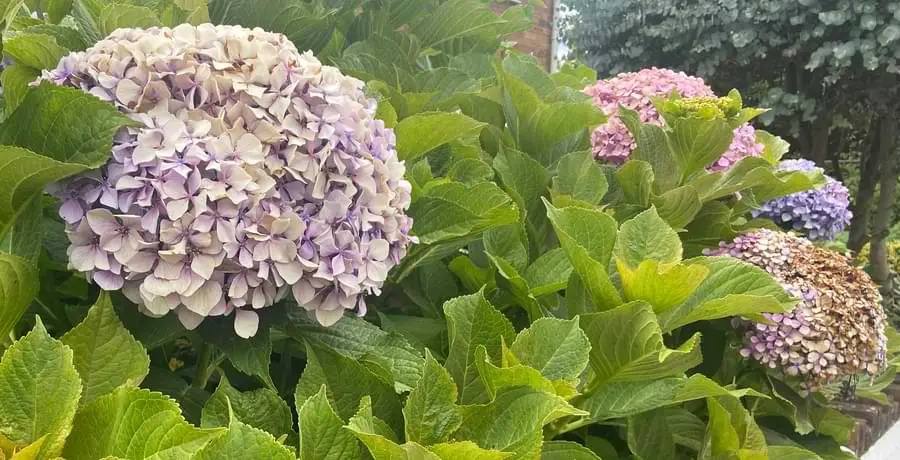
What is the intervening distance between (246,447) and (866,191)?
20.9ft

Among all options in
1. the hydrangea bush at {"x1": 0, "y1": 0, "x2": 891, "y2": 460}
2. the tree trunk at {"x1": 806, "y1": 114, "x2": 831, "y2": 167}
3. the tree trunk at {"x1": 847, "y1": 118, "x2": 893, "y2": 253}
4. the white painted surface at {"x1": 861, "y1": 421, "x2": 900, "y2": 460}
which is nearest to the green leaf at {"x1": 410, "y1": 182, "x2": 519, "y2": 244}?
the hydrangea bush at {"x1": 0, "y1": 0, "x2": 891, "y2": 460}

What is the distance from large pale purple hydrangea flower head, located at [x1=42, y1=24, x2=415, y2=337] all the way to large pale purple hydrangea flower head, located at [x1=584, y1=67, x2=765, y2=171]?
814 mm

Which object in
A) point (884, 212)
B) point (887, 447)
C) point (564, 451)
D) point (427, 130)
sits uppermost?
point (427, 130)

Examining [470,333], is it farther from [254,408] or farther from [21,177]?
[21,177]

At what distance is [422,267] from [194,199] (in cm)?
42

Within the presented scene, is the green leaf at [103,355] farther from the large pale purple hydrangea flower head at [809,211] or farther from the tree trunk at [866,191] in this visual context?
the tree trunk at [866,191]

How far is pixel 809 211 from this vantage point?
2096 millimetres

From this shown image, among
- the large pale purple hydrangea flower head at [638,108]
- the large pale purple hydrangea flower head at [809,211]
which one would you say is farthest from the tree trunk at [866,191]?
the large pale purple hydrangea flower head at [638,108]

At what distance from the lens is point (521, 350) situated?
2.52 feet

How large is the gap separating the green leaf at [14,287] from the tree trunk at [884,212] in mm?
5675

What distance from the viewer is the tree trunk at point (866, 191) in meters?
5.88

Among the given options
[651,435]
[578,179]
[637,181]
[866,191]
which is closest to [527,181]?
[578,179]

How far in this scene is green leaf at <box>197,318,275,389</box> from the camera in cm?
71

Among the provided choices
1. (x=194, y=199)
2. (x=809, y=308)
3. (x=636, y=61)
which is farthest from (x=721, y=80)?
(x=194, y=199)
